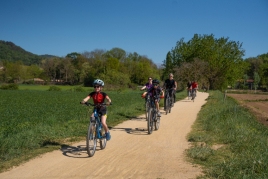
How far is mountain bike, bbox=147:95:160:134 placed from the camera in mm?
10125

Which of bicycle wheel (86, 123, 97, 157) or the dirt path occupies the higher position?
bicycle wheel (86, 123, 97, 157)

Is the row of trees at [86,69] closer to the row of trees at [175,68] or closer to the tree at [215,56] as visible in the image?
the row of trees at [175,68]

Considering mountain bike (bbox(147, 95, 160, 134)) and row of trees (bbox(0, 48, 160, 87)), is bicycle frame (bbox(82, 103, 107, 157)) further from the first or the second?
row of trees (bbox(0, 48, 160, 87))

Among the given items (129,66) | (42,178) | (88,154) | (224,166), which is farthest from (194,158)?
(129,66)

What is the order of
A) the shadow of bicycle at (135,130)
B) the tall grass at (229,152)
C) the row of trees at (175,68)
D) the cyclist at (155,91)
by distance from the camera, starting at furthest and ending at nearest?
the row of trees at (175,68) < the cyclist at (155,91) < the shadow of bicycle at (135,130) < the tall grass at (229,152)

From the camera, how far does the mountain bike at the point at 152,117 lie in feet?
33.2

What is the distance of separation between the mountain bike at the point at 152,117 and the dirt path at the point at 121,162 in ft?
2.05

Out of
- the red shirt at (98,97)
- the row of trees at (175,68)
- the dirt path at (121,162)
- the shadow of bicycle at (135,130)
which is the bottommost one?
the dirt path at (121,162)

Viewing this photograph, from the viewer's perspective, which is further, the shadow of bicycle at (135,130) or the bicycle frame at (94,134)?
the shadow of bicycle at (135,130)

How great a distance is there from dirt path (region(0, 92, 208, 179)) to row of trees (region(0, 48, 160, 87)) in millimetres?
75833

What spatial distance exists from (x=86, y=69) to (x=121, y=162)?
3502 inches

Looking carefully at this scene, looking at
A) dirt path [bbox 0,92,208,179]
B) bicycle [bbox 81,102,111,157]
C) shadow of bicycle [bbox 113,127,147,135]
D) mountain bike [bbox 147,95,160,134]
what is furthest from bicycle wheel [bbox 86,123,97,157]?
shadow of bicycle [bbox 113,127,147,135]

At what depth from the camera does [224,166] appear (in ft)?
19.0

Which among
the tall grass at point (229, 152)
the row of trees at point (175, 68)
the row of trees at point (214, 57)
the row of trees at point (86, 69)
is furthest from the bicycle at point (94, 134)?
the row of trees at point (86, 69)
